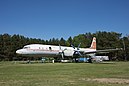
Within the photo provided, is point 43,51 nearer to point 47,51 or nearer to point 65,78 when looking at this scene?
point 47,51

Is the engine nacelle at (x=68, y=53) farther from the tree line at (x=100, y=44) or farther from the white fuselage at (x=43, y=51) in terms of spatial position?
the tree line at (x=100, y=44)

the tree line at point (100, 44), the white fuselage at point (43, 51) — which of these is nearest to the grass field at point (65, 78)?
the white fuselage at point (43, 51)

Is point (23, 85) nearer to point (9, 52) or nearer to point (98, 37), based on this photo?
point (9, 52)

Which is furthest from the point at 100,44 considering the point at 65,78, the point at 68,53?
the point at 65,78

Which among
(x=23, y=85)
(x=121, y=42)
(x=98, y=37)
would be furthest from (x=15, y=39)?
(x=23, y=85)

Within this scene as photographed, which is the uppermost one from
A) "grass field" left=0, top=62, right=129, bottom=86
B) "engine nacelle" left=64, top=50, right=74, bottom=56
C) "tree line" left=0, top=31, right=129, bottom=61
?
"tree line" left=0, top=31, right=129, bottom=61

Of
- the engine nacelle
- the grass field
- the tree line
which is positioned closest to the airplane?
the engine nacelle

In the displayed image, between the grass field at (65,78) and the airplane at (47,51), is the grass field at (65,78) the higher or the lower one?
the lower one

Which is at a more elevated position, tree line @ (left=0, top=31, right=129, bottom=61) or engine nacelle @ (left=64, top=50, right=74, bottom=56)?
tree line @ (left=0, top=31, right=129, bottom=61)

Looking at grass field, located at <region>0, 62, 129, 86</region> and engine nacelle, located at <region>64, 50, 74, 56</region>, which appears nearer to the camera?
grass field, located at <region>0, 62, 129, 86</region>

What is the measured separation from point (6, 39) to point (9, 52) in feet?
38.8

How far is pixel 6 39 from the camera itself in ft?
380

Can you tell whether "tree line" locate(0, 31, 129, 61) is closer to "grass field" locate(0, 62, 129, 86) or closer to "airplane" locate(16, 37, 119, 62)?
"airplane" locate(16, 37, 119, 62)

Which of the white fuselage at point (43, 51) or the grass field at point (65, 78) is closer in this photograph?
the grass field at point (65, 78)
